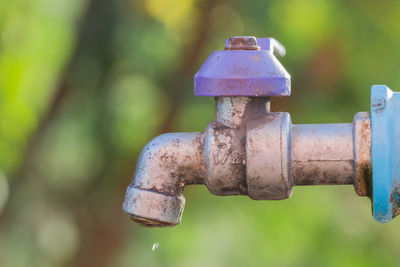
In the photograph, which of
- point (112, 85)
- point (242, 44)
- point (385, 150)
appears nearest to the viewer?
point (385, 150)

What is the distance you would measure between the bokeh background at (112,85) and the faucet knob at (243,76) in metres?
1.64

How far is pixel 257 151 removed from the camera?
92cm

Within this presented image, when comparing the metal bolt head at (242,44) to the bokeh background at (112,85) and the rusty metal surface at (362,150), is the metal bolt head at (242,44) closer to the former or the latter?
the rusty metal surface at (362,150)

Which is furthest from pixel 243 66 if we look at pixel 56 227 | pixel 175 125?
pixel 56 227

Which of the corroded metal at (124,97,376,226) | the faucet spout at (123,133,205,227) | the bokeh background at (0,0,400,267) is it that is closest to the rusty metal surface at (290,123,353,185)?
the corroded metal at (124,97,376,226)

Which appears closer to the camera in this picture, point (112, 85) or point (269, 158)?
point (269, 158)

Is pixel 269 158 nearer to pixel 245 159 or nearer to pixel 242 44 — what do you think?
pixel 245 159

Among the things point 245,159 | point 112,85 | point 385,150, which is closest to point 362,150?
→ point 385,150

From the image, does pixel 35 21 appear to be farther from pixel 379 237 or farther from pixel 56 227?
pixel 379 237

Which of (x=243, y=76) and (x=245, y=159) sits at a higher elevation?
(x=243, y=76)

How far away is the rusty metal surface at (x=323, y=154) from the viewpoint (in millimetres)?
912

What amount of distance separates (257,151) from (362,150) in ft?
0.43

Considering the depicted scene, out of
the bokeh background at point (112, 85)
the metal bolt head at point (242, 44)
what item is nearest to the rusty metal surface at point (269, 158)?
the metal bolt head at point (242, 44)

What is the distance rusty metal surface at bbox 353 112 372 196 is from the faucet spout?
0.67ft
